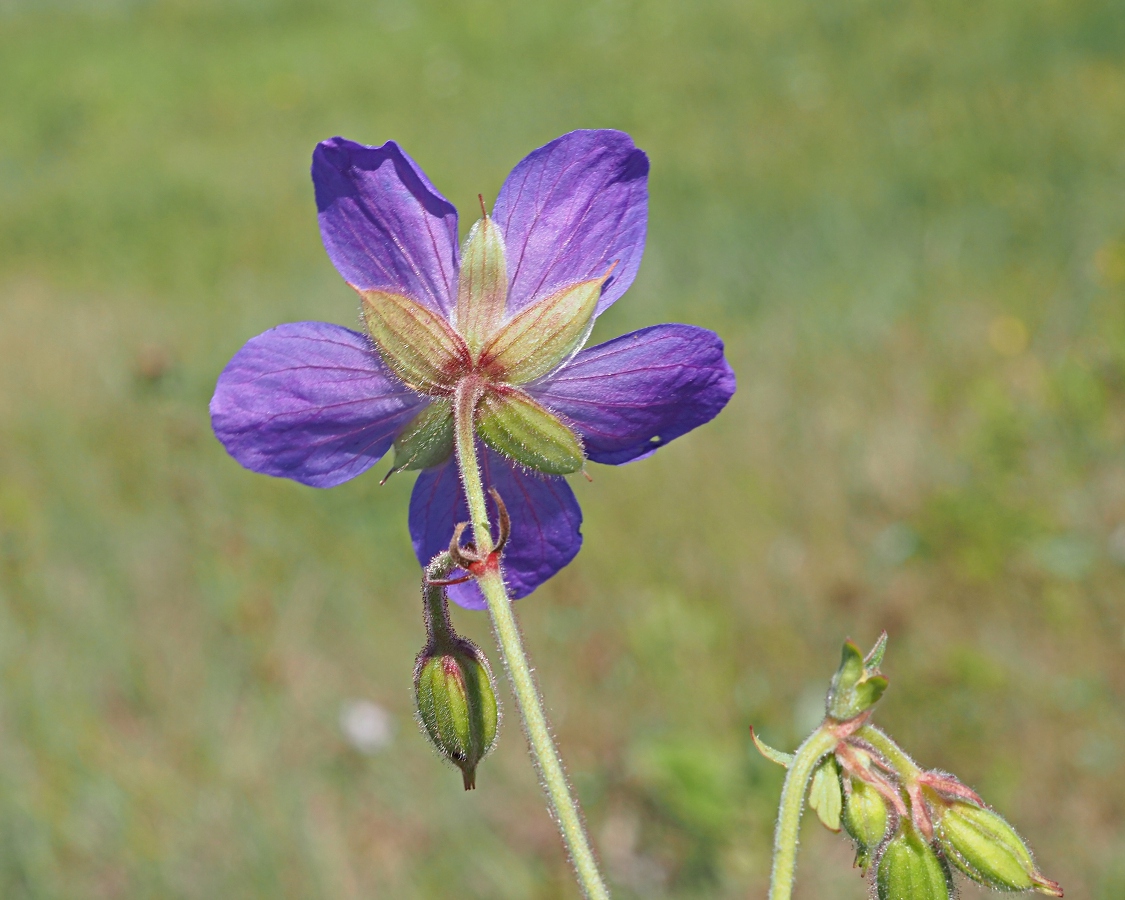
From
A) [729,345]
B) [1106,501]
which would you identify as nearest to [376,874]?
[1106,501]

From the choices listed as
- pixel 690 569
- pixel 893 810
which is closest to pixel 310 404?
pixel 893 810

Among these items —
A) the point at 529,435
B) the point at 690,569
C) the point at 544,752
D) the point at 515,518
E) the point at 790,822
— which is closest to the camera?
the point at 544,752

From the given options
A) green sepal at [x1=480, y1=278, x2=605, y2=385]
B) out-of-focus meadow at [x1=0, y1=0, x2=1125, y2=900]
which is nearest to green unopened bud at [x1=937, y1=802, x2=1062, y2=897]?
green sepal at [x1=480, y1=278, x2=605, y2=385]

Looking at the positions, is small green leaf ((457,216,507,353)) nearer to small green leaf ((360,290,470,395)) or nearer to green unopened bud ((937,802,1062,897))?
small green leaf ((360,290,470,395))

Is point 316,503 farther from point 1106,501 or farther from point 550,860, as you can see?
point 1106,501

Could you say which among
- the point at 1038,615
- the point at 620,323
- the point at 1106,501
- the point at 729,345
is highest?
the point at 620,323

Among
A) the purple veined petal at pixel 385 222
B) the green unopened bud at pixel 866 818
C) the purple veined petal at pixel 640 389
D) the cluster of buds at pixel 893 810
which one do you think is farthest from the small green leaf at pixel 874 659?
the purple veined petal at pixel 385 222

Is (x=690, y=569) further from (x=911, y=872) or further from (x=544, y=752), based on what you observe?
(x=544, y=752)
